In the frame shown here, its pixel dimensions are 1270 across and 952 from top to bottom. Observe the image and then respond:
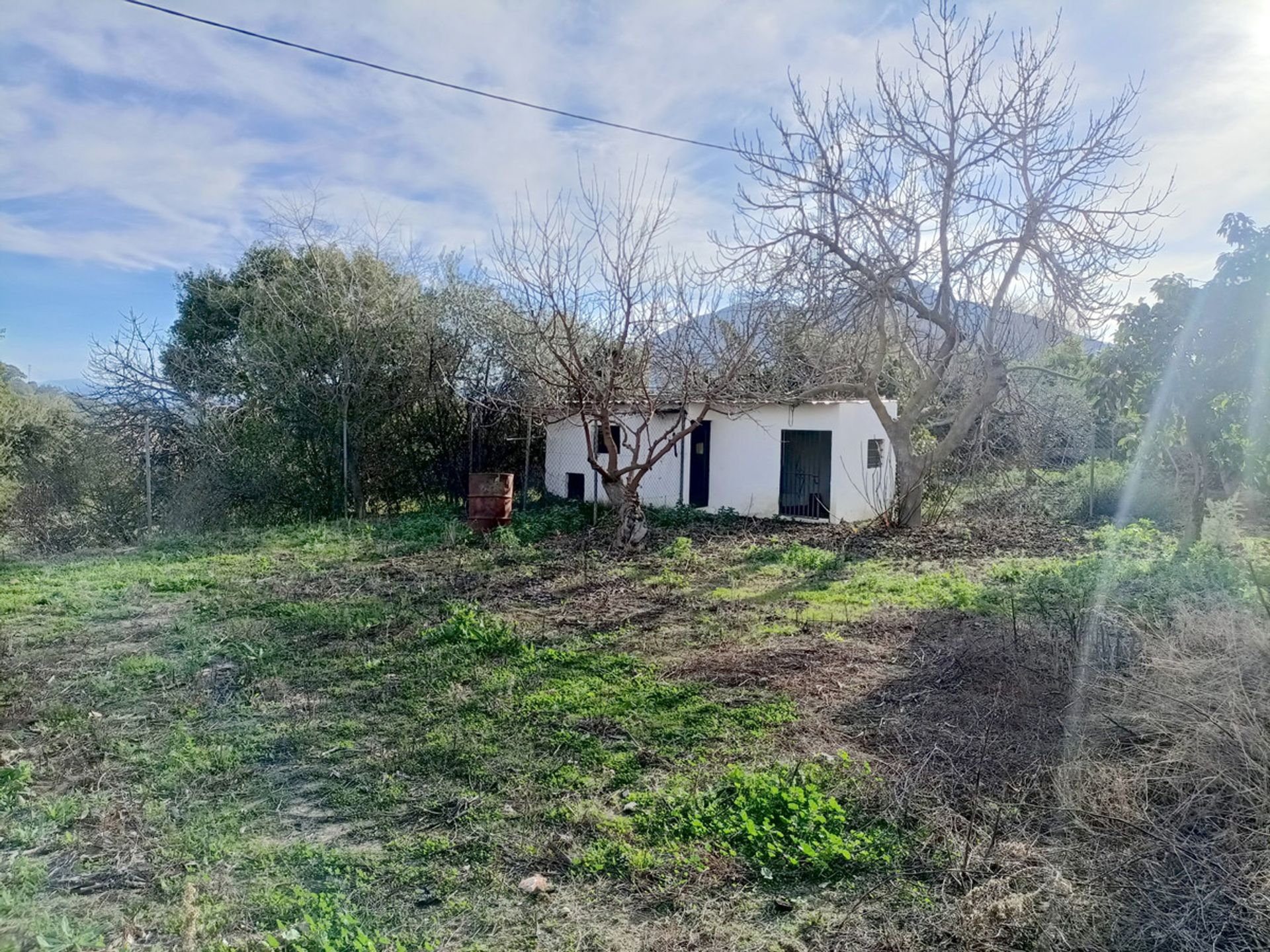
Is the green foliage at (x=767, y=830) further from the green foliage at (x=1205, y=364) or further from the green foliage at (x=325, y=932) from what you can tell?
the green foliage at (x=1205, y=364)

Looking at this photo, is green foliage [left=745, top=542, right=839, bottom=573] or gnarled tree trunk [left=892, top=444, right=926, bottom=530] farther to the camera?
gnarled tree trunk [left=892, top=444, right=926, bottom=530]

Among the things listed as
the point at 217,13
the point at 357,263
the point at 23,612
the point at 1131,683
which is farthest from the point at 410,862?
the point at 357,263

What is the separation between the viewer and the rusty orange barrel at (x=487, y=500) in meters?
9.59

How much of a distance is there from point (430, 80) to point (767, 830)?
22.0 feet

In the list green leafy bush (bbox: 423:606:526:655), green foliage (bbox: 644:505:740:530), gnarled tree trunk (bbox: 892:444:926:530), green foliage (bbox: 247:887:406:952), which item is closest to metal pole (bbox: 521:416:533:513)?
green foliage (bbox: 644:505:740:530)

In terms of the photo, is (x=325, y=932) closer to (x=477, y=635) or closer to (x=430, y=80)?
(x=477, y=635)

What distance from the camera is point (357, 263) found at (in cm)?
1246

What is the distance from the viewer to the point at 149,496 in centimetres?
947

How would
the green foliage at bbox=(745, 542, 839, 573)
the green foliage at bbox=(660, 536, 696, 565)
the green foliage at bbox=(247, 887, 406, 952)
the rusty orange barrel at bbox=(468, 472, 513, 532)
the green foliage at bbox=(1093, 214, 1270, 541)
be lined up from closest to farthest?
the green foliage at bbox=(247, 887, 406, 952)
the green foliage at bbox=(1093, 214, 1270, 541)
the green foliage at bbox=(745, 542, 839, 573)
the green foliage at bbox=(660, 536, 696, 565)
the rusty orange barrel at bbox=(468, 472, 513, 532)

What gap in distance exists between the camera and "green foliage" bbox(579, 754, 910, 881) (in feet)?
8.32

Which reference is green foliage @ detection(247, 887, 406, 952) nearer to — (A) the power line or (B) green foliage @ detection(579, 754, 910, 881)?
(B) green foliage @ detection(579, 754, 910, 881)

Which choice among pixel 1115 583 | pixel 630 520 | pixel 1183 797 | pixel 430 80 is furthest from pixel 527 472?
pixel 1183 797

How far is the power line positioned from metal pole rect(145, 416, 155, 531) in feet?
18.6

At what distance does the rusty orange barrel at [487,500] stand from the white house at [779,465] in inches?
102
